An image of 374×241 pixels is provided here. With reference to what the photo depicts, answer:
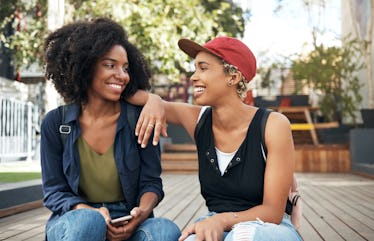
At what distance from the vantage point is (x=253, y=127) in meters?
2.16

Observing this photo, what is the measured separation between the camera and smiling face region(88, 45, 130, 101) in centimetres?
230

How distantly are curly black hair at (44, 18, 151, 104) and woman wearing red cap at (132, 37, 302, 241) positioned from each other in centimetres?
21

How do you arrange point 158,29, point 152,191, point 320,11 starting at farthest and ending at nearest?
point 320,11 → point 158,29 → point 152,191

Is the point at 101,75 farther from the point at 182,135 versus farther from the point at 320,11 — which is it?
the point at 320,11

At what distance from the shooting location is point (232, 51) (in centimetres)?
218

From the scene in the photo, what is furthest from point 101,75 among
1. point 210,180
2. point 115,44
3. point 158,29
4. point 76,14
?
point 76,14

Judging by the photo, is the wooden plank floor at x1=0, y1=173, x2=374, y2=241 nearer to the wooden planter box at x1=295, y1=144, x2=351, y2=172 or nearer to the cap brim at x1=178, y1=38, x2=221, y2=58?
the cap brim at x1=178, y1=38, x2=221, y2=58

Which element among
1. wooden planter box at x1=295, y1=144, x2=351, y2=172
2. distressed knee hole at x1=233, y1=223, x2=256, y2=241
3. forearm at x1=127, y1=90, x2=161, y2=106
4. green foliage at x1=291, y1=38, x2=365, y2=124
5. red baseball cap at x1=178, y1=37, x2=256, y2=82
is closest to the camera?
distressed knee hole at x1=233, y1=223, x2=256, y2=241

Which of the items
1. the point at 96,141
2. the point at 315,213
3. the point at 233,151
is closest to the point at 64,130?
the point at 96,141

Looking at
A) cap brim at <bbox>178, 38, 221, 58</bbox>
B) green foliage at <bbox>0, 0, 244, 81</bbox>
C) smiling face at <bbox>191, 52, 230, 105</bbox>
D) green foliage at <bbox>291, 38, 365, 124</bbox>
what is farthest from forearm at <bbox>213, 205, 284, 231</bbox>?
green foliage at <bbox>291, 38, 365, 124</bbox>

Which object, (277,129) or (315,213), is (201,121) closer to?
(277,129)

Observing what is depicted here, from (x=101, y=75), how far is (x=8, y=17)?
10235mm

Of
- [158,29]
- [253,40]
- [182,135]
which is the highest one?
[253,40]

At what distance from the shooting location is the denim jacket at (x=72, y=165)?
222cm
